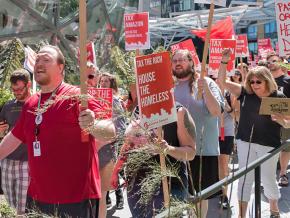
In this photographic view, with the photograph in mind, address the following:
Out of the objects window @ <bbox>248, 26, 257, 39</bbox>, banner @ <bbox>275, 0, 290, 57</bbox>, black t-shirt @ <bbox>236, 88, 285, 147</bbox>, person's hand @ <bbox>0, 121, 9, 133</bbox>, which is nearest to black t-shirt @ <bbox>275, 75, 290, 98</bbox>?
banner @ <bbox>275, 0, 290, 57</bbox>

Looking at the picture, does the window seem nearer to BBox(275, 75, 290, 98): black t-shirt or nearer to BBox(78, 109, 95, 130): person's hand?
BBox(275, 75, 290, 98): black t-shirt

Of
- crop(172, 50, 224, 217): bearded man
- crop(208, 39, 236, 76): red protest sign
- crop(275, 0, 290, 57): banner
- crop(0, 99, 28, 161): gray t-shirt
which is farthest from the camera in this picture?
crop(208, 39, 236, 76): red protest sign

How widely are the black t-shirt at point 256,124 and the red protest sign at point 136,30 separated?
349 centimetres

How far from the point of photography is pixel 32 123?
3.38m

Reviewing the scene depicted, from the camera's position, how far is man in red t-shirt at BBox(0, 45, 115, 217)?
10.7 ft

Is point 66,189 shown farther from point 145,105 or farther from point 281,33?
point 281,33

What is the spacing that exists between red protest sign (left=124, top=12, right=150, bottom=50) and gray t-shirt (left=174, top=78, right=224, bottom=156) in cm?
399

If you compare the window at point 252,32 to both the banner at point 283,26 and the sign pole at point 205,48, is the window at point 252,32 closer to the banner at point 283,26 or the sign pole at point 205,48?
the banner at point 283,26

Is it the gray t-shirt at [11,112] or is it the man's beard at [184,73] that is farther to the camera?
the gray t-shirt at [11,112]

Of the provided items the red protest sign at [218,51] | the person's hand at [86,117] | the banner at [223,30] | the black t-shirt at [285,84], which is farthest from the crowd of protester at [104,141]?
the banner at [223,30]

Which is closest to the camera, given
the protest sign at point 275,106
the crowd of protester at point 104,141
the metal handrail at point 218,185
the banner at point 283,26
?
the metal handrail at point 218,185

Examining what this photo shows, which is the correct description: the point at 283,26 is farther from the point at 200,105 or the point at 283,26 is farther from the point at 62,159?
the point at 62,159

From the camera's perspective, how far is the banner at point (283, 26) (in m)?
5.89

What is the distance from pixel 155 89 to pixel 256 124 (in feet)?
7.42
